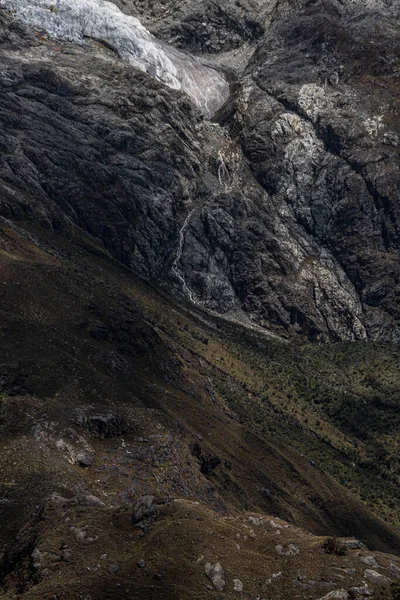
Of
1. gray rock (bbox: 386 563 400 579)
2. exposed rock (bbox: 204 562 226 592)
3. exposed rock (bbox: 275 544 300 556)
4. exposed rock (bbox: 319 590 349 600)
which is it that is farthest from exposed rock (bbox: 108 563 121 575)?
gray rock (bbox: 386 563 400 579)

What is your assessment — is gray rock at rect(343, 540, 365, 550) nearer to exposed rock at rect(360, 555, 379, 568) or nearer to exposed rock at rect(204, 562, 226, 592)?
exposed rock at rect(360, 555, 379, 568)

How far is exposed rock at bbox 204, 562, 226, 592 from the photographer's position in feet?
118

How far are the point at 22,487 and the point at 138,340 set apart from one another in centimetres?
5892

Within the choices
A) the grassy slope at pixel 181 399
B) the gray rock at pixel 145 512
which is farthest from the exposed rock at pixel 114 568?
the grassy slope at pixel 181 399

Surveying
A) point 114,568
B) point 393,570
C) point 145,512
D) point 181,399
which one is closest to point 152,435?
point 145,512

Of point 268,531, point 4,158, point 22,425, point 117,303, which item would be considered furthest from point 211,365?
point 268,531

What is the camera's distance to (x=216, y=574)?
1446 inches

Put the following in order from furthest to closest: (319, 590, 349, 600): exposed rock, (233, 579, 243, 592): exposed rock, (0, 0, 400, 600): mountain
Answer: (0, 0, 400, 600): mountain < (233, 579, 243, 592): exposed rock < (319, 590, 349, 600): exposed rock

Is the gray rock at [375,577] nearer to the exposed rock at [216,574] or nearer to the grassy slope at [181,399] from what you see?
the exposed rock at [216,574]

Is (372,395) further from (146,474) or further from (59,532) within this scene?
(59,532)

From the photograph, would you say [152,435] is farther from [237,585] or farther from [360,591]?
→ [360,591]

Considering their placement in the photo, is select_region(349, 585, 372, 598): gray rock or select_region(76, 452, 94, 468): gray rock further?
select_region(76, 452, 94, 468): gray rock

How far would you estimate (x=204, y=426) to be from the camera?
89562 mm

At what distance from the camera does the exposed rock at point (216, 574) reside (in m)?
36.1
